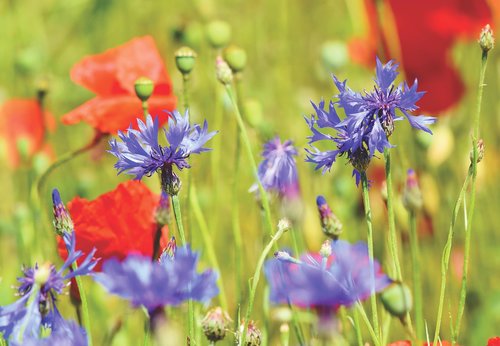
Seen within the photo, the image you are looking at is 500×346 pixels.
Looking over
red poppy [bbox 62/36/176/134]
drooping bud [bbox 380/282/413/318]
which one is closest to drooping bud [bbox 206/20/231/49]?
red poppy [bbox 62/36/176/134]

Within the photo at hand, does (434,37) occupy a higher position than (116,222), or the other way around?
(434,37)

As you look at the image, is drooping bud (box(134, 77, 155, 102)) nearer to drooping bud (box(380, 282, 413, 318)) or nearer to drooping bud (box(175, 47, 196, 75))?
drooping bud (box(175, 47, 196, 75))

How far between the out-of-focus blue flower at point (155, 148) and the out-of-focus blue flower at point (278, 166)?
13 cm

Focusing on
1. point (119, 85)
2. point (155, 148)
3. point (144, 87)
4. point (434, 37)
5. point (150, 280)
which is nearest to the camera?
point (150, 280)

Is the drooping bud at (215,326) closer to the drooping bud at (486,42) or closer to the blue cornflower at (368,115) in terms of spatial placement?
the blue cornflower at (368,115)

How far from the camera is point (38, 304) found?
0.51m

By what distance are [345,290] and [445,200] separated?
31.6 inches

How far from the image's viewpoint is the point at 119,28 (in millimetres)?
1882

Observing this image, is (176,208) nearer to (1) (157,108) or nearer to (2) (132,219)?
(2) (132,219)

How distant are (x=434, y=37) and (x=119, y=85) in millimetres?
530

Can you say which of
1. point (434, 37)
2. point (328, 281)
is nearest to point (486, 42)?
point (328, 281)

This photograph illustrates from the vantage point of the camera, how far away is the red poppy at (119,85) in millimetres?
788

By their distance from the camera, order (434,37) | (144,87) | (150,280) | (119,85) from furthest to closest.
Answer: (434,37)
(119,85)
(144,87)
(150,280)

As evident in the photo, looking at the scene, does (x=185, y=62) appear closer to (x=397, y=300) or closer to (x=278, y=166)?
(x=278, y=166)
